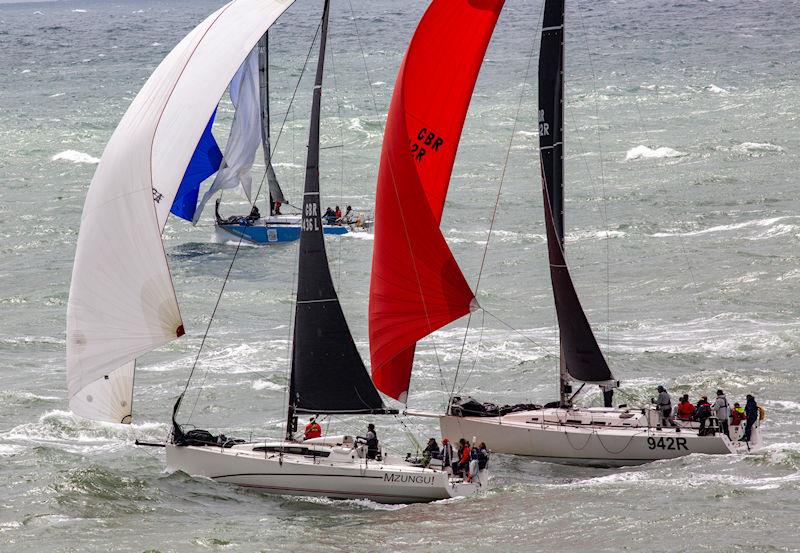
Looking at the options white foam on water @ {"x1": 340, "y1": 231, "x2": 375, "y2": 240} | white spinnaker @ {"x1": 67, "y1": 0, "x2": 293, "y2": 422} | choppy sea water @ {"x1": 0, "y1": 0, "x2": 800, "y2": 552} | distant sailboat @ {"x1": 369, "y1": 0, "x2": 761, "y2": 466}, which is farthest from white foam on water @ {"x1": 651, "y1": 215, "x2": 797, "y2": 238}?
white spinnaker @ {"x1": 67, "y1": 0, "x2": 293, "y2": 422}

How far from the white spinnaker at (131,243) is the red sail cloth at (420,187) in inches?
160

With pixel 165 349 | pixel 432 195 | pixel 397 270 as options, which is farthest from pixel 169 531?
pixel 165 349

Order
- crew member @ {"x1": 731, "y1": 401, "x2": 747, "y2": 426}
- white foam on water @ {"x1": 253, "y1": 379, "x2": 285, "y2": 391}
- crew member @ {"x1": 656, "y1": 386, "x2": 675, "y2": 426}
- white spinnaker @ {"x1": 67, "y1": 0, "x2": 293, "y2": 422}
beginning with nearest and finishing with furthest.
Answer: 1. white spinnaker @ {"x1": 67, "y1": 0, "x2": 293, "y2": 422}
2. crew member @ {"x1": 731, "y1": 401, "x2": 747, "y2": 426}
3. crew member @ {"x1": 656, "y1": 386, "x2": 675, "y2": 426}
4. white foam on water @ {"x1": 253, "y1": 379, "x2": 285, "y2": 391}

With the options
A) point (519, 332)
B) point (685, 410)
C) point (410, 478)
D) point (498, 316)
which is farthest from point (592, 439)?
point (498, 316)

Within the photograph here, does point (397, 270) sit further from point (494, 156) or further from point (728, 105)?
point (728, 105)

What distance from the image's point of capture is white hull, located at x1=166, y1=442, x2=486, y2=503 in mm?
29734

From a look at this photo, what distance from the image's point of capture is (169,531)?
28.9 meters

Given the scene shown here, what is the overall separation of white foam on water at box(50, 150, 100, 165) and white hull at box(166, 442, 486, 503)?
5485 cm

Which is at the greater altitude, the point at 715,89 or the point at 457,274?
the point at 715,89

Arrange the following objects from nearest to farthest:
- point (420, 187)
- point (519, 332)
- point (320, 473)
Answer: point (320, 473)
point (420, 187)
point (519, 332)

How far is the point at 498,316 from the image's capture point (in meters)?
48.5

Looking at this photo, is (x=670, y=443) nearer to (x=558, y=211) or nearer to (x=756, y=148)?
(x=558, y=211)

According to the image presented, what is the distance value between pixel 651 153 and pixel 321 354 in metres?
51.6

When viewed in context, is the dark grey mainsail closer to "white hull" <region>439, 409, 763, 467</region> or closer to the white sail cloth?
the white sail cloth
